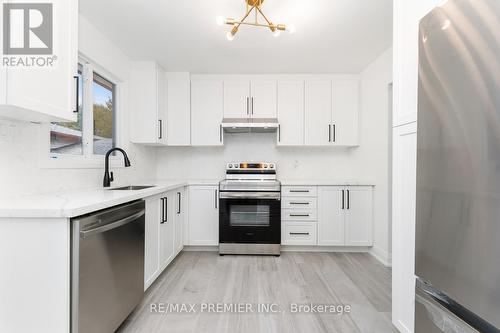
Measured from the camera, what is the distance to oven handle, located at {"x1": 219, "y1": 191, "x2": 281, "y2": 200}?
10.4ft

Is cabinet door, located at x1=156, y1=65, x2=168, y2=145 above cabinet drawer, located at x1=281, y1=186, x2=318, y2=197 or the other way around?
above

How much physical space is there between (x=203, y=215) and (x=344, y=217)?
186cm

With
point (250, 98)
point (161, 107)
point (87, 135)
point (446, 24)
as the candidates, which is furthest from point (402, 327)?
point (161, 107)

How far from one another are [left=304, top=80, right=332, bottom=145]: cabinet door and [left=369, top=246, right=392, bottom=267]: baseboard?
1528 millimetres

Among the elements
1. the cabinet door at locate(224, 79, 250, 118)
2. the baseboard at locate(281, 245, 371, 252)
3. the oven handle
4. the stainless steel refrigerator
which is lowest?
the baseboard at locate(281, 245, 371, 252)

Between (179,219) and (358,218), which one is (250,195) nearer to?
(179,219)

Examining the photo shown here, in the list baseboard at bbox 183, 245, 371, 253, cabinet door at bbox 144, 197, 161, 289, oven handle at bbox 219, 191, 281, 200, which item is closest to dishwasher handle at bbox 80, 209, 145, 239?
cabinet door at bbox 144, 197, 161, 289

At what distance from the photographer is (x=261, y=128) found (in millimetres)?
3396

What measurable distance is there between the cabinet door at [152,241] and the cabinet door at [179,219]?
1.93 feet

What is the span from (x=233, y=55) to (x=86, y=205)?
232cm

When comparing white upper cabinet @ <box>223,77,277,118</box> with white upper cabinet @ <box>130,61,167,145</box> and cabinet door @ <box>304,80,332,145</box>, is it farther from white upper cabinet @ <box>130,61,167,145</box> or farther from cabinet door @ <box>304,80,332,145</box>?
white upper cabinet @ <box>130,61,167,145</box>

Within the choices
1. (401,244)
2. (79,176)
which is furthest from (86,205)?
(401,244)

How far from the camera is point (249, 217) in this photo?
10.4 feet

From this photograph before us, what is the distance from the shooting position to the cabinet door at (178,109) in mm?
3492
